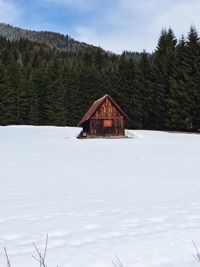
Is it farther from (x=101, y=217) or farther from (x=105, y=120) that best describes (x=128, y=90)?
(x=101, y=217)

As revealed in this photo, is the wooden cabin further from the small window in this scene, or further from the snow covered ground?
the snow covered ground

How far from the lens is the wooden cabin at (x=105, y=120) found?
→ 4741 cm

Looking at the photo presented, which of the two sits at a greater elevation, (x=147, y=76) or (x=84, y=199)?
(x=147, y=76)

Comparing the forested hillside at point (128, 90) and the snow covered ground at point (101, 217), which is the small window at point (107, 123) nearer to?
the forested hillside at point (128, 90)

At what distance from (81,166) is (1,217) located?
1155cm

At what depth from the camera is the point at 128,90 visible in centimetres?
6781

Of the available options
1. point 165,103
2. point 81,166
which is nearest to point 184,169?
point 81,166

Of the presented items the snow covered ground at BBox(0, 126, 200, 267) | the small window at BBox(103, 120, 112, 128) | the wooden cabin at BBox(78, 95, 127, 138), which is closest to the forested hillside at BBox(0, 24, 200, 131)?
the wooden cabin at BBox(78, 95, 127, 138)

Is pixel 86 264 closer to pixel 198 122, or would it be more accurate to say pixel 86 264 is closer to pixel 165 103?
pixel 198 122

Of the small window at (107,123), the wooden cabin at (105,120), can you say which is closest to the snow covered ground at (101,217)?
the wooden cabin at (105,120)

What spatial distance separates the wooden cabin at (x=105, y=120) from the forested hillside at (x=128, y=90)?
382 inches

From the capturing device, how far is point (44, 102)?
72.3m

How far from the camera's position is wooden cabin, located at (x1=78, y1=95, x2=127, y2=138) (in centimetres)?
4741

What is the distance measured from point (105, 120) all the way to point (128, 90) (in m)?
21.4
